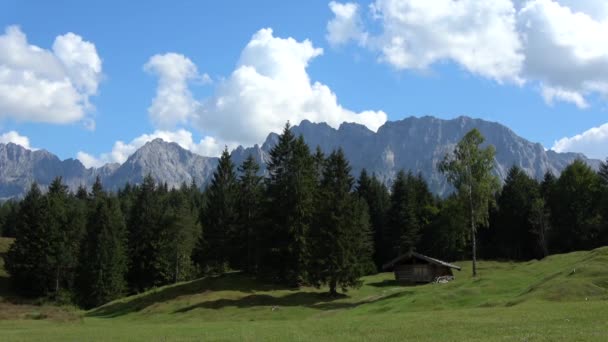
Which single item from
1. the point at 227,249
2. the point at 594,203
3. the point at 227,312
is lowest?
the point at 227,312

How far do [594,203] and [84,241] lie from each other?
9056 cm

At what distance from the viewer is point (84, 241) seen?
87062mm

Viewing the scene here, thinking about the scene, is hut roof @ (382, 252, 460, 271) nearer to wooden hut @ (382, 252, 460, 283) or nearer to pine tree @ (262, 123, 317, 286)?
wooden hut @ (382, 252, 460, 283)

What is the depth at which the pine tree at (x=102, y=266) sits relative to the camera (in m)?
79.8

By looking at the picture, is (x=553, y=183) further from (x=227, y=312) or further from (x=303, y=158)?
(x=227, y=312)

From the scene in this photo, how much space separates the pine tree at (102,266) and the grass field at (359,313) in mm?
13303

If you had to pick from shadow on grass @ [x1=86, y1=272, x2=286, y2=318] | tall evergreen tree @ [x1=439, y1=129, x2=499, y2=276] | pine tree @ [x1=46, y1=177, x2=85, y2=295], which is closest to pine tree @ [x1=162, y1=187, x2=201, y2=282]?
pine tree @ [x1=46, y1=177, x2=85, y2=295]

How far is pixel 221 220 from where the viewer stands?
3177 inches

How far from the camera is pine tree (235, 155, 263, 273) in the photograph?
240 ft

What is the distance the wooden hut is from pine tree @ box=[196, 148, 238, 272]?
25.8 meters

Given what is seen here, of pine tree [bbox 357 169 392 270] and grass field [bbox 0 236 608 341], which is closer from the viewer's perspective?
grass field [bbox 0 236 608 341]

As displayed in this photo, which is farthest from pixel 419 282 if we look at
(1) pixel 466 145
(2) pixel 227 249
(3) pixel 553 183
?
(3) pixel 553 183

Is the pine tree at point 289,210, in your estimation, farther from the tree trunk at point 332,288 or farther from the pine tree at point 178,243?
the pine tree at point 178,243

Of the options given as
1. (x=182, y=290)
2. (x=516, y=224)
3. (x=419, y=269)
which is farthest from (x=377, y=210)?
(x=182, y=290)
